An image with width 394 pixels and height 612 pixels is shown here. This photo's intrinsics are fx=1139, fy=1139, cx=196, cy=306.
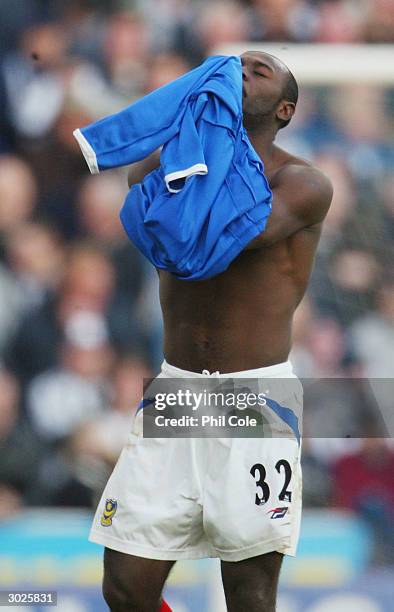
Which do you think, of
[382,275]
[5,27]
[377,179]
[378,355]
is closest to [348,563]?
[378,355]

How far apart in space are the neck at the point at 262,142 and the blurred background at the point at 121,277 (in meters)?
1.45

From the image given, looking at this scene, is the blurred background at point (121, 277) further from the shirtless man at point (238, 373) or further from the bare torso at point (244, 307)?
the bare torso at point (244, 307)

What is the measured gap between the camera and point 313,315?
4.63 metres

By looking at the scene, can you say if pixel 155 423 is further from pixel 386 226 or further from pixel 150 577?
pixel 386 226

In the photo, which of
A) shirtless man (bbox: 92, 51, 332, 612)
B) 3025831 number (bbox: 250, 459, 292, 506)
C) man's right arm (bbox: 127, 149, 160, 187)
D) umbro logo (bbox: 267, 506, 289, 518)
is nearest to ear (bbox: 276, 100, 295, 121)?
shirtless man (bbox: 92, 51, 332, 612)

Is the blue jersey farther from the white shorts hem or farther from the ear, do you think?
the white shorts hem

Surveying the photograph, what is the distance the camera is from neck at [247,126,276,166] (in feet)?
10.4

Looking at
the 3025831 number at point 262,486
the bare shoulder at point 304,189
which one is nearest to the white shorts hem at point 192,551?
the 3025831 number at point 262,486

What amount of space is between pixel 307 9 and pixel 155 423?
7.57ft

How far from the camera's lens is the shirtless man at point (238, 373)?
3.04 metres

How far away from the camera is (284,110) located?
125 inches

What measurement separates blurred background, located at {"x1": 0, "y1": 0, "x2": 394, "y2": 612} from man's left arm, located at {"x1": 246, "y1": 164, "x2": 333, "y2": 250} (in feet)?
5.01

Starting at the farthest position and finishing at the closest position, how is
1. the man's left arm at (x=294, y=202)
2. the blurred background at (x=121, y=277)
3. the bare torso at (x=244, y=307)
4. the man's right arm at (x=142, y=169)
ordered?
the blurred background at (x=121, y=277)
the man's right arm at (x=142, y=169)
the bare torso at (x=244, y=307)
the man's left arm at (x=294, y=202)

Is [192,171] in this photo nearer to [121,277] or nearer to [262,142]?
[262,142]
